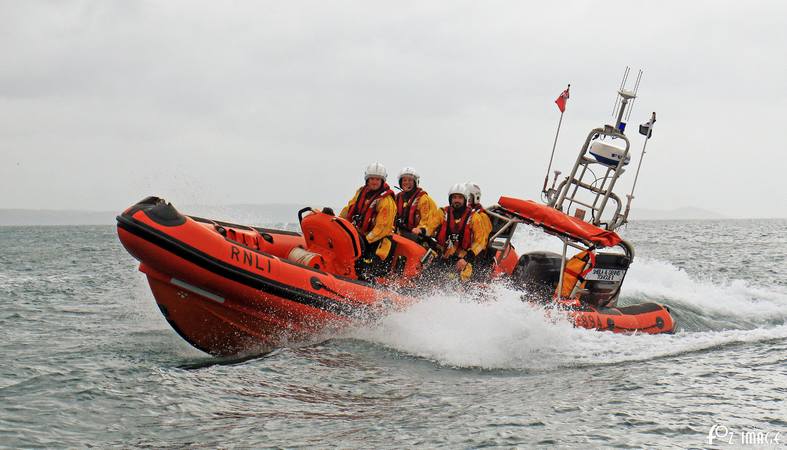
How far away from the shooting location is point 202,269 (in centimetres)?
639

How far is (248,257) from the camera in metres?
6.57

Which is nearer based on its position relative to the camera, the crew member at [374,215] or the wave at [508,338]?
the wave at [508,338]

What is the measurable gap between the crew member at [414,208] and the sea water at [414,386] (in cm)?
111

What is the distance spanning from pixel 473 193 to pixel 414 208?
26.0 inches

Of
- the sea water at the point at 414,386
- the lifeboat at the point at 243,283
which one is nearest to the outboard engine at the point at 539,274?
the sea water at the point at 414,386

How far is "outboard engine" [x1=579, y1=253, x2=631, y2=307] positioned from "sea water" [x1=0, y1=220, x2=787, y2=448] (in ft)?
2.60

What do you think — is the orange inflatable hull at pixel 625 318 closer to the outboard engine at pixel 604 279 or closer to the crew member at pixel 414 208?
the outboard engine at pixel 604 279

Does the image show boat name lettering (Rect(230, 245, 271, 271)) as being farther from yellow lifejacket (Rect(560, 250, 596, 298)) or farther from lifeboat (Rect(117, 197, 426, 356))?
Result: yellow lifejacket (Rect(560, 250, 596, 298))

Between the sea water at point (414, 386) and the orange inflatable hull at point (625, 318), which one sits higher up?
the orange inflatable hull at point (625, 318)

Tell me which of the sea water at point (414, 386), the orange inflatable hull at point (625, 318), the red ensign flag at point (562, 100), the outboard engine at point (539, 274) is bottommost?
the sea water at point (414, 386)

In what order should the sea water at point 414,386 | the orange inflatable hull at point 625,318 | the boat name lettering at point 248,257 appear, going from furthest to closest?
the orange inflatable hull at point 625,318 → the boat name lettering at point 248,257 → the sea water at point 414,386

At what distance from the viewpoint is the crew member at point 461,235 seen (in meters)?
7.99

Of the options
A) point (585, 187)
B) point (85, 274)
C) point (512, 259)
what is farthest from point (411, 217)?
point (85, 274)

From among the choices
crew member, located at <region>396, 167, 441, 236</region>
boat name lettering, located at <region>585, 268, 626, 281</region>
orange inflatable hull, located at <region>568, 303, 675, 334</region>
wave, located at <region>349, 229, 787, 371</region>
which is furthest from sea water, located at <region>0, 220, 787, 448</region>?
crew member, located at <region>396, 167, 441, 236</region>
